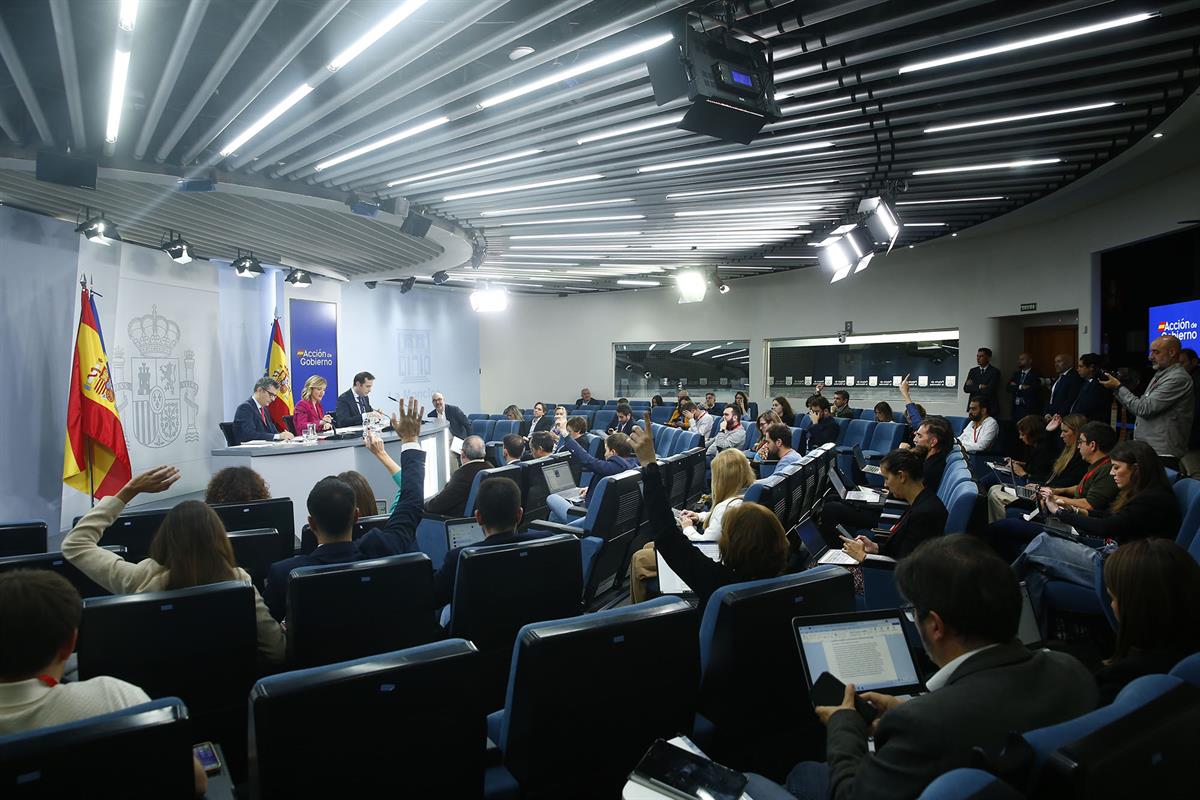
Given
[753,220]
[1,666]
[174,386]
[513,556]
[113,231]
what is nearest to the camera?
[1,666]

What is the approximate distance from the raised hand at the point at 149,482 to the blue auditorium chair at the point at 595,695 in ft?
6.42

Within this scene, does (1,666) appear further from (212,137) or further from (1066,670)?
(212,137)

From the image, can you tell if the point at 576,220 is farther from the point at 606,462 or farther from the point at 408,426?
the point at 408,426

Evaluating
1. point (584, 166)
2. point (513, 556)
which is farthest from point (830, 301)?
point (513, 556)

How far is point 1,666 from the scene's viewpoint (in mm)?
1504

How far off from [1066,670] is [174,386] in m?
10.5

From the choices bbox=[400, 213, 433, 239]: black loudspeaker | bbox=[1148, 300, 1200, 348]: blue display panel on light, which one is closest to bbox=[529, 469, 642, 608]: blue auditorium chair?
bbox=[400, 213, 433, 239]: black loudspeaker

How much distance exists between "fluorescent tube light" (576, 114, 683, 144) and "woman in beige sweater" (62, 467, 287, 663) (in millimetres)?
4013

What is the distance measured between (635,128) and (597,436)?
166 inches

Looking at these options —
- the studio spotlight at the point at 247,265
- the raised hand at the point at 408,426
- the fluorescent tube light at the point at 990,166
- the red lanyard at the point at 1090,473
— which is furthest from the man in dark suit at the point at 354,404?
the red lanyard at the point at 1090,473

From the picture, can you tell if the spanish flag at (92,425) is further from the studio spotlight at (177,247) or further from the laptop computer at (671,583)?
the laptop computer at (671,583)

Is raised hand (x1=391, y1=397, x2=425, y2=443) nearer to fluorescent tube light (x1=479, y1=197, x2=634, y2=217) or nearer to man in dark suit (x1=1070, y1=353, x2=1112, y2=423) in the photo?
fluorescent tube light (x1=479, y1=197, x2=634, y2=217)

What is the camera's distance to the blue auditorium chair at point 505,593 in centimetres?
269

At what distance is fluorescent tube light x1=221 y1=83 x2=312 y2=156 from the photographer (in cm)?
450
